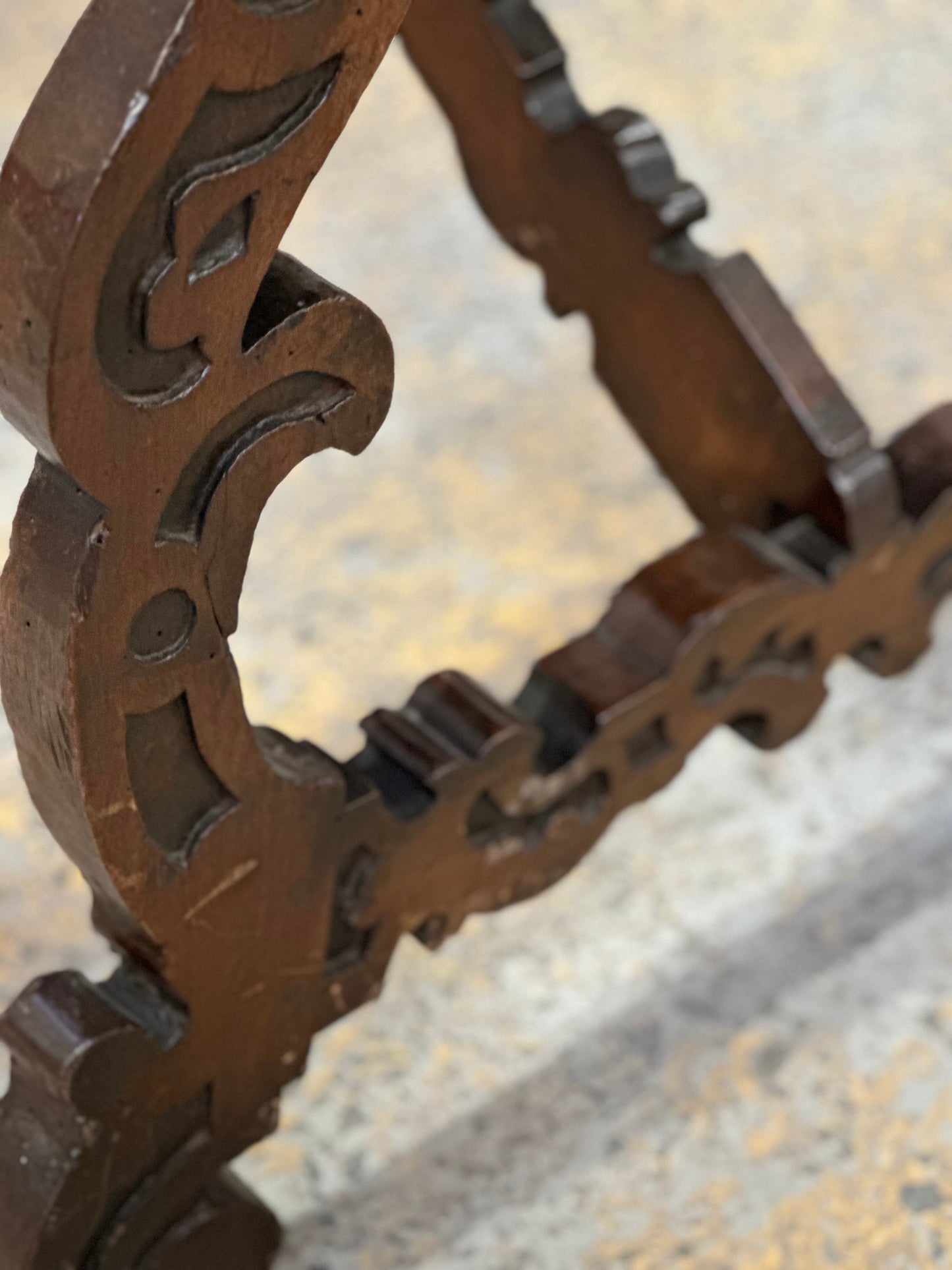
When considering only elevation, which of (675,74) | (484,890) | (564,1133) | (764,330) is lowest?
(564,1133)

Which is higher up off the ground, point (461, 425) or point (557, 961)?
point (461, 425)

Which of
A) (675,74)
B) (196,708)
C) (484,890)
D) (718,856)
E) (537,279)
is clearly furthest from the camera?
(675,74)

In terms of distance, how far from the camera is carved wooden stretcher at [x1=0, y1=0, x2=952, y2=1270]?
53cm

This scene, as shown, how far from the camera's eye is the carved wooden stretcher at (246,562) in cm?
53

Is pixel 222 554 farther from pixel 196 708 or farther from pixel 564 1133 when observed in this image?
pixel 564 1133

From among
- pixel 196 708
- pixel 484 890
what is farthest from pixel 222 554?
pixel 484 890

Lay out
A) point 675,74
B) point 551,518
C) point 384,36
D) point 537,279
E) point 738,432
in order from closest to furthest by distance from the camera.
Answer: point 384,36, point 738,432, point 551,518, point 537,279, point 675,74

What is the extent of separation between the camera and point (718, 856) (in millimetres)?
1120

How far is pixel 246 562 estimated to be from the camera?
2.08 feet

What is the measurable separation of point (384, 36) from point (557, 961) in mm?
632

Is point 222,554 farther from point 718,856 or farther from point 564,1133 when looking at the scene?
point 718,856

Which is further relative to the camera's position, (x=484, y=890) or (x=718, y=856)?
(x=718, y=856)

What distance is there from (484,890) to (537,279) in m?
0.83

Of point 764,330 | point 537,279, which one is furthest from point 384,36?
point 537,279
